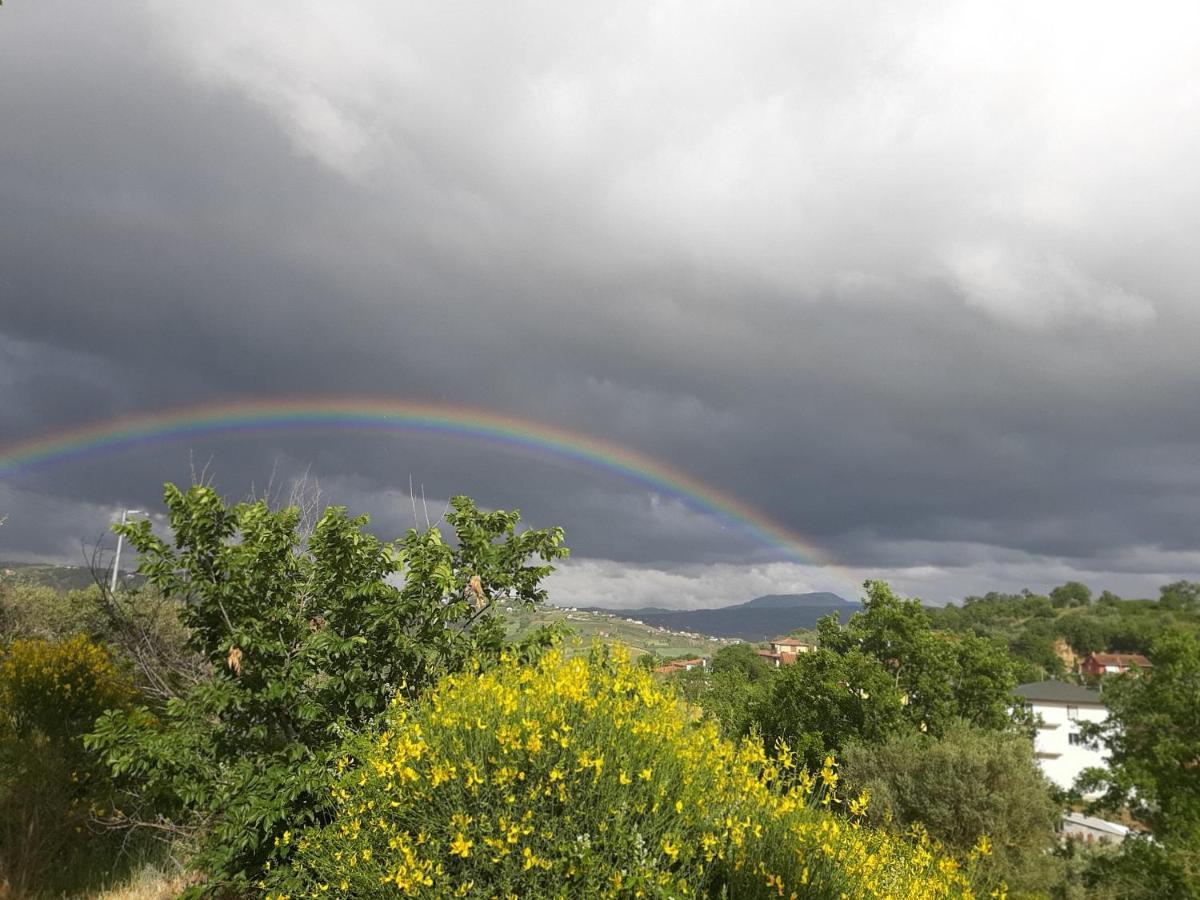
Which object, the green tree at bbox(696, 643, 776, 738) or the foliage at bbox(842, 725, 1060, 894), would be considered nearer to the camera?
the foliage at bbox(842, 725, 1060, 894)

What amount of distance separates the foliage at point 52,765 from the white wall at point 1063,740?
84.9 meters

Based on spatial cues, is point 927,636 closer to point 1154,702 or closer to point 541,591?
point 1154,702

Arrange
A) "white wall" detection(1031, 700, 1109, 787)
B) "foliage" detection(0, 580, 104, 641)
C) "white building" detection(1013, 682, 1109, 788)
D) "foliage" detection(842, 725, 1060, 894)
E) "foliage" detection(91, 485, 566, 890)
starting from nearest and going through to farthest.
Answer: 1. "foliage" detection(91, 485, 566, 890)
2. "foliage" detection(842, 725, 1060, 894)
3. "foliage" detection(0, 580, 104, 641)
4. "white wall" detection(1031, 700, 1109, 787)
5. "white building" detection(1013, 682, 1109, 788)

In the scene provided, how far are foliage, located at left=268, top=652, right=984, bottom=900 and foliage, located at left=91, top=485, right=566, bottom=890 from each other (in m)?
1.15

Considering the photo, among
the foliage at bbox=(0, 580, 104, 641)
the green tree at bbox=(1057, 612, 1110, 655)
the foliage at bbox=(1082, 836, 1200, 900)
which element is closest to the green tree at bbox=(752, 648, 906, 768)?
the foliage at bbox=(1082, 836, 1200, 900)

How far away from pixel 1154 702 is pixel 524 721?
3148 centimetres

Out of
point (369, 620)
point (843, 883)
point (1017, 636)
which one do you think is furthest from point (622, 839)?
point (1017, 636)

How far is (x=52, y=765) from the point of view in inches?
387

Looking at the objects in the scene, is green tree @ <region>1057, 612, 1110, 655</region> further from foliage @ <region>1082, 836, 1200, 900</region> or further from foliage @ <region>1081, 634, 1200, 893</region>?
foliage @ <region>1082, 836, 1200, 900</region>

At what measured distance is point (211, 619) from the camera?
755cm

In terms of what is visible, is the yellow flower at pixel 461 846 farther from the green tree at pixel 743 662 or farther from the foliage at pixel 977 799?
the green tree at pixel 743 662

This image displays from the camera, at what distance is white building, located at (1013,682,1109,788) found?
7544 centimetres

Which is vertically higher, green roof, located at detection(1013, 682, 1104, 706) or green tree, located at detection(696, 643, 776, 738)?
green tree, located at detection(696, 643, 776, 738)

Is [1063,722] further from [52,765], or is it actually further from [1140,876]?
[52,765]
